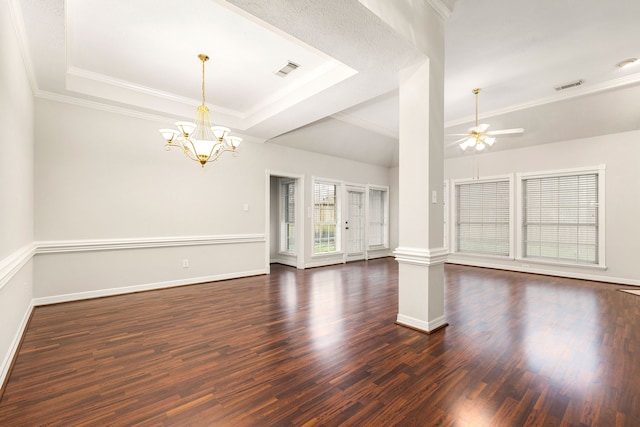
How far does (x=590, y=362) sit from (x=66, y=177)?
6045 mm

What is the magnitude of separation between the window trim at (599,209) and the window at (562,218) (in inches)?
1.7

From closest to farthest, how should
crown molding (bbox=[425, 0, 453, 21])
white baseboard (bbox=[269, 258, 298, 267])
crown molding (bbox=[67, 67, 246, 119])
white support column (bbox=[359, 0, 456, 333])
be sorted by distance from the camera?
crown molding (bbox=[425, 0, 453, 21])
white support column (bbox=[359, 0, 456, 333])
crown molding (bbox=[67, 67, 246, 119])
white baseboard (bbox=[269, 258, 298, 267])

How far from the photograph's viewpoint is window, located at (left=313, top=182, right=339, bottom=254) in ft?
22.9

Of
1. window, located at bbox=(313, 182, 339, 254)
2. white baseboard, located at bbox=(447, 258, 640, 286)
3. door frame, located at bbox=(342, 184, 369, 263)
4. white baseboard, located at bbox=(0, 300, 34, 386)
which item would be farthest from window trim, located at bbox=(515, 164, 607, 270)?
white baseboard, located at bbox=(0, 300, 34, 386)

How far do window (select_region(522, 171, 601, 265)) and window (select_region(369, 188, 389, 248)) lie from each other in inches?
137

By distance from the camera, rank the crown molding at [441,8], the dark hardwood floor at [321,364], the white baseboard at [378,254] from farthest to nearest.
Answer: the white baseboard at [378,254], the crown molding at [441,8], the dark hardwood floor at [321,364]

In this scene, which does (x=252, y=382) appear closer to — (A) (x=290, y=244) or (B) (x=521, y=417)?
(B) (x=521, y=417)

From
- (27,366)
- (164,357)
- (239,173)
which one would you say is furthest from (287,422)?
(239,173)

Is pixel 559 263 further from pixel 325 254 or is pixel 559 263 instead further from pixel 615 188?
pixel 325 254

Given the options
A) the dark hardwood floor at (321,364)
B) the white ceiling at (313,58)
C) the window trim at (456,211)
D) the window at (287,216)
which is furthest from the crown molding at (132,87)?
the window trim at (456,211)

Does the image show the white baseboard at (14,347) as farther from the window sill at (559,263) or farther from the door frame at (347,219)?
the window sill at (559,263)

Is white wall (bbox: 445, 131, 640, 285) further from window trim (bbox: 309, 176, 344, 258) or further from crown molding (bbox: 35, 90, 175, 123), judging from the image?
crown molding (bbox: 35, 90, 175, 123)

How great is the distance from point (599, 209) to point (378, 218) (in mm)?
4793

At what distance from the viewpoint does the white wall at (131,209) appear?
3.82m
